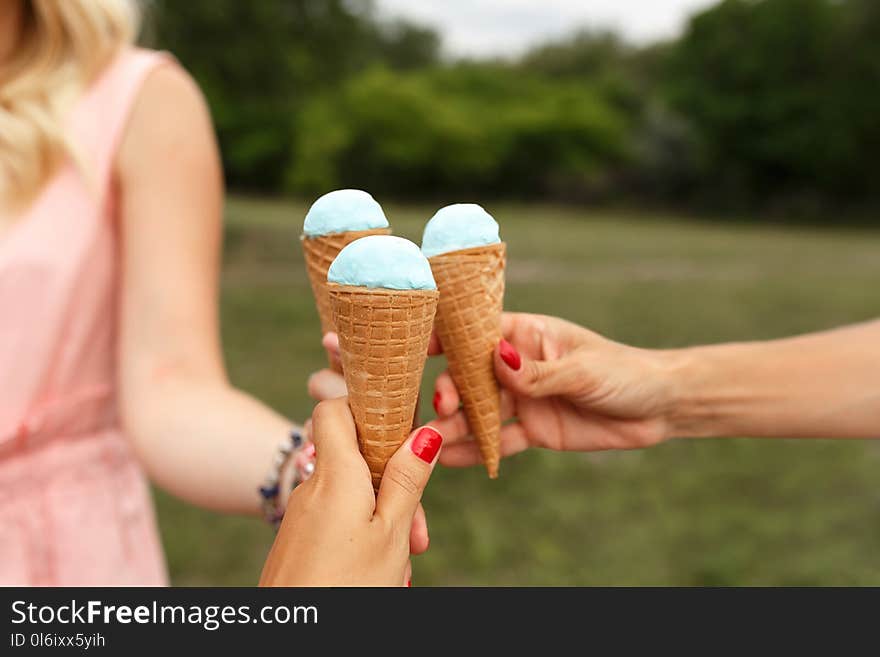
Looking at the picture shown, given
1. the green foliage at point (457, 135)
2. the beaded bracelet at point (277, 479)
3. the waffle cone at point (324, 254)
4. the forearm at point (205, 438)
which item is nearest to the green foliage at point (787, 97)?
the green foliage at point (457, 135)

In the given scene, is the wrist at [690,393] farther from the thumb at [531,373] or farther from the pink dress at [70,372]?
the pink dress at [70,372]

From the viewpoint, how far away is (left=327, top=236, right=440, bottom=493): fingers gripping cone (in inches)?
48.6

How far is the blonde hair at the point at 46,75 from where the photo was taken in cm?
212

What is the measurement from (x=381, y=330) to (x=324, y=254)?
10.7 inches

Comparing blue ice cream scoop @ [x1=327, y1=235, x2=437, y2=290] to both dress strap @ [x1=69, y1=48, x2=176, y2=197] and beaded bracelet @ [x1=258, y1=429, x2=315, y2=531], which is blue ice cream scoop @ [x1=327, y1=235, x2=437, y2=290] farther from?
dress strap @ [x1=69, y1=48, x2=176, y2=197]

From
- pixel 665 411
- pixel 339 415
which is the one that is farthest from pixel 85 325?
pixel 665 411

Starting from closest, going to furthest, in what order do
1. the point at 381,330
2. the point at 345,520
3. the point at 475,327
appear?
the point at 345,520 → the point at 381,330 → the point at 475,327

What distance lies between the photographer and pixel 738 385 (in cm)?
203

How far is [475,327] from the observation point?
5.29 feet

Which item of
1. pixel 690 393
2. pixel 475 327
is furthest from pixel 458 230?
pixel 690 393

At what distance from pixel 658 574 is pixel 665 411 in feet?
9.62

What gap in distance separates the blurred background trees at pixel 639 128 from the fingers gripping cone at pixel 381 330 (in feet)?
68.0

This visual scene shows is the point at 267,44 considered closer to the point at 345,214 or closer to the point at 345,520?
the point at 345,214

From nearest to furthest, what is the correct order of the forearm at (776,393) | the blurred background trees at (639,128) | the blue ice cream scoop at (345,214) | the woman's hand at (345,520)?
the woman's hand at (345,520) < the blue ice cream scoop at (345,214) < the forearm at (776,393) < the blurred background trees at (639,128)
